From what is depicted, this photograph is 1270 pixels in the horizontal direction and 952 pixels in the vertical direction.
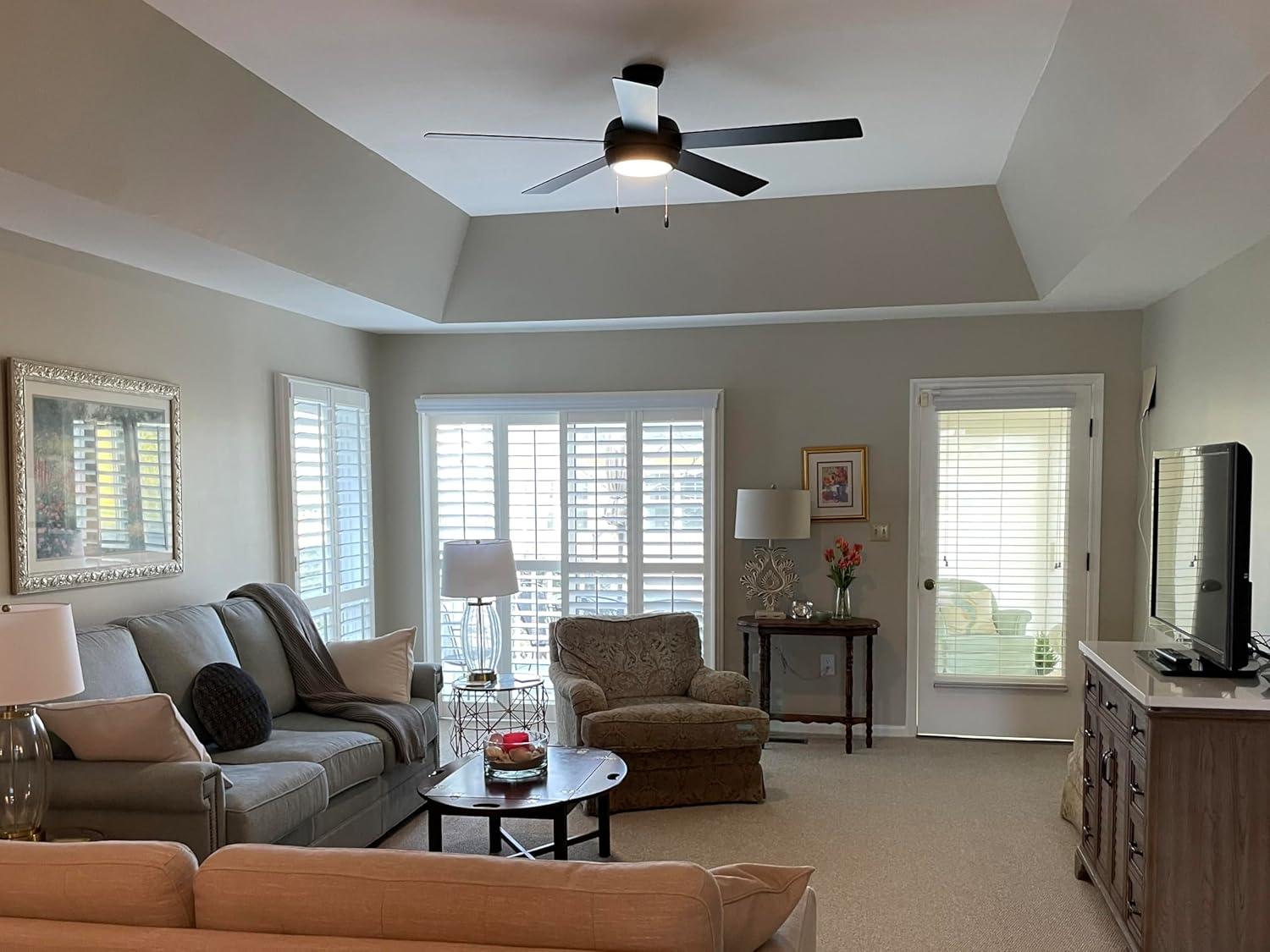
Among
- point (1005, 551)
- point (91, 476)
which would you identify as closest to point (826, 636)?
point (1005, 551)

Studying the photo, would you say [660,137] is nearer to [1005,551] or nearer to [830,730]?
[1005,551]

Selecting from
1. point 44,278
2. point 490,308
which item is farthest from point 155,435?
point 490,308

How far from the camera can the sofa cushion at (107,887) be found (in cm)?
169

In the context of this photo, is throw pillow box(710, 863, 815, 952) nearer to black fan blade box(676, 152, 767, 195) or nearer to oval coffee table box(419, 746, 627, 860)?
oval coffee table box(419, 746, 627, 860)

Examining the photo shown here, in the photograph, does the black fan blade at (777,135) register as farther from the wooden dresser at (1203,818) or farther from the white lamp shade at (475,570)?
the white lamp shade at (475,570)

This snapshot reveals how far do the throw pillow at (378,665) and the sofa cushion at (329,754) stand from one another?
1.56 feet

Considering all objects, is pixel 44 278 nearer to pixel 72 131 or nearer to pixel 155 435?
pixel 155 435

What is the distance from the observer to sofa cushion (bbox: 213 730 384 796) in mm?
3699

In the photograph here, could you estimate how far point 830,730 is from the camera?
19.3ft

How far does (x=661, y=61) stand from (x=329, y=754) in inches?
111

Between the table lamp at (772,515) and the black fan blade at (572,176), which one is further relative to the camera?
the table lamp at (772,515)

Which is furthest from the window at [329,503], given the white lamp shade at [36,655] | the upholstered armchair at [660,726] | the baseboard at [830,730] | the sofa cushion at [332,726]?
the baseboard at [830,730]

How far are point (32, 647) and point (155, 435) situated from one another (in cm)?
175

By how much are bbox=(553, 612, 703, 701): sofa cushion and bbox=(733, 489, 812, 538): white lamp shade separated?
75cm
